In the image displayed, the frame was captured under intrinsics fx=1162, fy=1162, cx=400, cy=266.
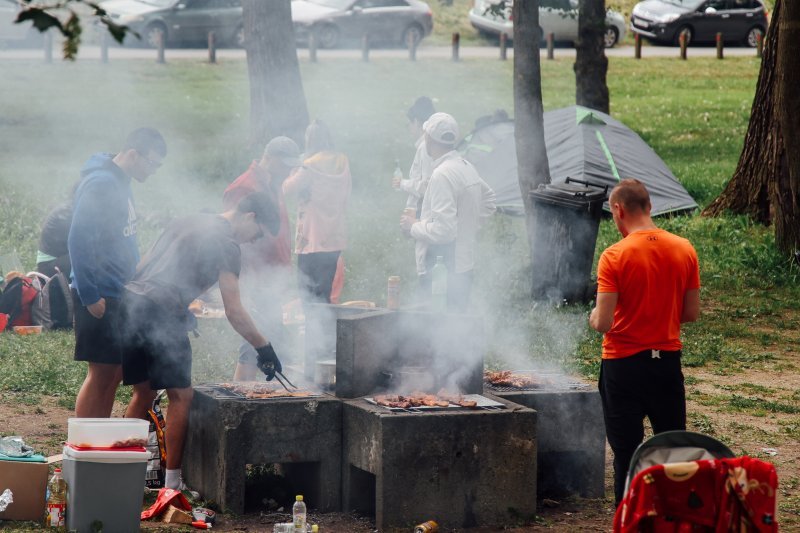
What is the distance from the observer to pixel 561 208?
1092 centimetres

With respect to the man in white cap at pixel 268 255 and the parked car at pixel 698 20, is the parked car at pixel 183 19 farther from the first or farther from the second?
the man in white cap at pixel 268 255

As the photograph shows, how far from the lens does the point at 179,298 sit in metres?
6.17

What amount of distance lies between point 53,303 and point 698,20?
79.2ft

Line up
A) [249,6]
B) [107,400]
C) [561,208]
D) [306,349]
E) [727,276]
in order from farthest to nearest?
[249,6] → [727,276] → [561,208] → [306,349] → [107,400]

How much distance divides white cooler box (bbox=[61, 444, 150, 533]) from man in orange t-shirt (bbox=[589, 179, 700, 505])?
7.48ft

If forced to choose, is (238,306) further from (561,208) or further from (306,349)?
(561,208)

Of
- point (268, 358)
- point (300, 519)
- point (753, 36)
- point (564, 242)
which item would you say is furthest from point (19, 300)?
point (753, 36)

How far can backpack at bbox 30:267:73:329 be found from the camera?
10.3 m

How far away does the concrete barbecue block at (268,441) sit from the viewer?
5.98m

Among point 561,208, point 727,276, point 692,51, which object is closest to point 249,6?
point 561,208

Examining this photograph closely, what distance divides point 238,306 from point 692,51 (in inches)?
1058

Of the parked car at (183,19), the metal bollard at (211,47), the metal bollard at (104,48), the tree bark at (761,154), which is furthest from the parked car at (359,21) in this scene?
the tree bark at (761,154)

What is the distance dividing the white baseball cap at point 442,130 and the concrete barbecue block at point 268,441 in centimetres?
221

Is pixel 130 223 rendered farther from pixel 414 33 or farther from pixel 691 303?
pixel 414 33
